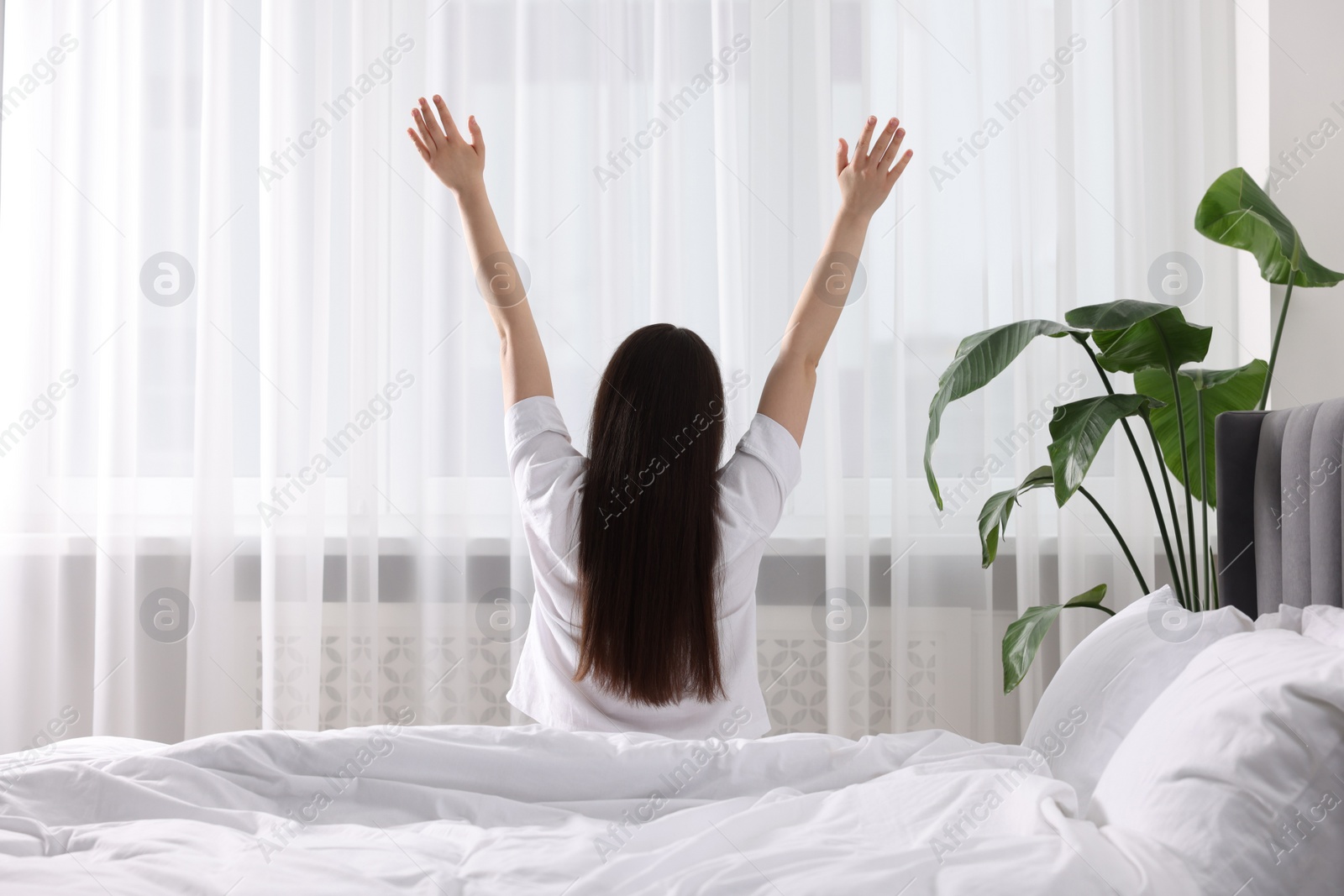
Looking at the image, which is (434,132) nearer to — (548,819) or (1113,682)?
(548,819)

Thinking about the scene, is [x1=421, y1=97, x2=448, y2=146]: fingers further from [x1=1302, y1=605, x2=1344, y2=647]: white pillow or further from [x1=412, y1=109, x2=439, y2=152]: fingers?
[x1=1302, y1=605, x2=1344, y2=647]: white pillow

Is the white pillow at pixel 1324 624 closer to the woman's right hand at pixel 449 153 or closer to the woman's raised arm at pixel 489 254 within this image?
the woman's raised arm at pixel 489 254

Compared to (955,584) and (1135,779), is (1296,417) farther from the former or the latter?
(955,584)

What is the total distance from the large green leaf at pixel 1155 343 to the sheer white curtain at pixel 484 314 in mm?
548

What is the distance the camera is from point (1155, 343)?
5.22 ft

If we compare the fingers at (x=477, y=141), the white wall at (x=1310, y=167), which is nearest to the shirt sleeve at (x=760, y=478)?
the fingers at (x=477, y=141)

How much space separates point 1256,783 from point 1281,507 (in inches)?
25.8

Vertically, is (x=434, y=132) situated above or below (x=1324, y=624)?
above

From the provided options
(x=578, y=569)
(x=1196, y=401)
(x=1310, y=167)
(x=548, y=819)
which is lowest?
(x=548, y=819)

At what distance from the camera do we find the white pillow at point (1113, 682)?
1066 mm

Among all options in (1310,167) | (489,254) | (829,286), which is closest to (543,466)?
(489,254)

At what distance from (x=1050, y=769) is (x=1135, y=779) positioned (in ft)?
0.83

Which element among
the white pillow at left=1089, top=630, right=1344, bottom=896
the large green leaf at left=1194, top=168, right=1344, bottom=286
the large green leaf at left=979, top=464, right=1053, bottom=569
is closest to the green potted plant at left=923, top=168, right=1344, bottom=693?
the large green leaf at left=1194, top=168, right=1344, bottom=286

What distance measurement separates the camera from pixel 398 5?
2207 millimetres
